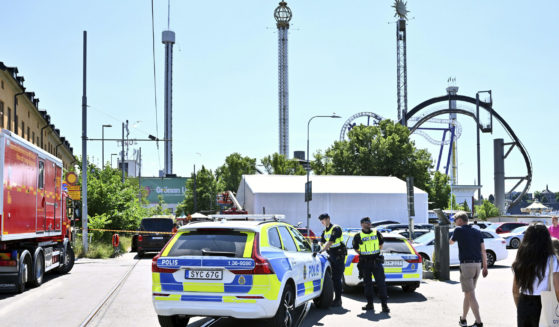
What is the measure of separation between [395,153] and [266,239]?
5826 centimetres

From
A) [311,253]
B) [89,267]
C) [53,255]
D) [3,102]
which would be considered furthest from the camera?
[3,102]

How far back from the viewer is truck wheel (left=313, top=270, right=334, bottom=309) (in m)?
10.4

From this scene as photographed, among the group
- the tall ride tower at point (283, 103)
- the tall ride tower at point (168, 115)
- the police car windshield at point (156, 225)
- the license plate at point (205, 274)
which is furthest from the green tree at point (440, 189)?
the tall ride tower at point (168, 115)

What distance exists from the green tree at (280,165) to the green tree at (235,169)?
2954 mm

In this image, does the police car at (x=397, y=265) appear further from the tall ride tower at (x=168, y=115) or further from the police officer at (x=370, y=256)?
the tall ride tower at (x=168, y=115)

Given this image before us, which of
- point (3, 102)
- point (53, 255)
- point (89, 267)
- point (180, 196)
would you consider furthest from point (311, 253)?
point (180, 196)

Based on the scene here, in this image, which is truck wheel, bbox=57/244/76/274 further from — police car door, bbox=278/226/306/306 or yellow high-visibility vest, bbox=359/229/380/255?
police car door, bbox=278/226/306/306

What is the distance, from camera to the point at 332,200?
137 ft

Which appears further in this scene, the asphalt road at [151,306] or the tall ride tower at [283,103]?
the tall ride tower at [283,103]

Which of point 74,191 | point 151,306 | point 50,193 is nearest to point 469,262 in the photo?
point 151,306

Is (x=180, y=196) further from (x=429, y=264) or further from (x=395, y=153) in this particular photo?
(x=429, y=264)

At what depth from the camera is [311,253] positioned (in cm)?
980

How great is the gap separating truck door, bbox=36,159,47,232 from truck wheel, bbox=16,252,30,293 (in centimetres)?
99

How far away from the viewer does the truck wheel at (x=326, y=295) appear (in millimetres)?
10375
